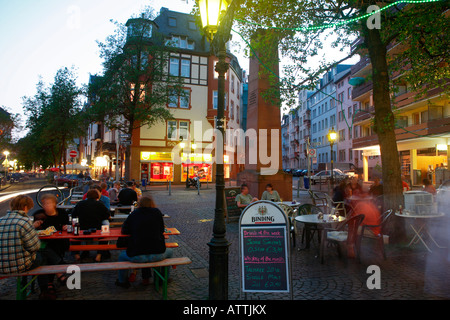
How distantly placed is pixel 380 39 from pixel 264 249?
6751 millimetres

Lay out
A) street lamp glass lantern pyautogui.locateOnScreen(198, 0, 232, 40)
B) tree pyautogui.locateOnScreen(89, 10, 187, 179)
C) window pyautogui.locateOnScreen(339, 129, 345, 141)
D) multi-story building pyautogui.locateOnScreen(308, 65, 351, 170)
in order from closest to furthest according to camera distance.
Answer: street lamp glass lantern pyautogui.locateOnScreen(198, 0, 232, 40) → tree pyautogui.locateOnScreen(89, 10, 187, 179) → window pyautogui.locateOnScreen(339, 129, 345, 141) → multi-story building pyautogui.locateOnScreen(308, 65, 351, 170)

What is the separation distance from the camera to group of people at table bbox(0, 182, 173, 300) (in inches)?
150

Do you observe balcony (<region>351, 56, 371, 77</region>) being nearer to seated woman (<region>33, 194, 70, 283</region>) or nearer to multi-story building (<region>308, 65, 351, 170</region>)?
multi-story building (<region>308, 65, 351, 170</region>)

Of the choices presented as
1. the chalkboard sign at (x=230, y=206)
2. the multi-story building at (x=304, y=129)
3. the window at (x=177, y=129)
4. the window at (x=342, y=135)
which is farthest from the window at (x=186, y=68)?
the multi-story building at (x=304, y=129)

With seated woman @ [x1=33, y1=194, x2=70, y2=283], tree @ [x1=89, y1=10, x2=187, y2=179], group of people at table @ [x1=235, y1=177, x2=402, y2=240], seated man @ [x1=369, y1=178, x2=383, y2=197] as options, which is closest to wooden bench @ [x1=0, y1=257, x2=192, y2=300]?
seated woman @ [x1=33, y1=194, x2=70, y2=283]

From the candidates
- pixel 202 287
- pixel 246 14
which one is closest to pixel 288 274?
pixel 202 287

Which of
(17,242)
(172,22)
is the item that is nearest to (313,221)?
(17,242)

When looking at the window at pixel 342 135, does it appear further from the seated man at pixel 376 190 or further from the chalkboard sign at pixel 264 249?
the chalkboard sign at pixel 264 249

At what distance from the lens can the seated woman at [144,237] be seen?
449cm

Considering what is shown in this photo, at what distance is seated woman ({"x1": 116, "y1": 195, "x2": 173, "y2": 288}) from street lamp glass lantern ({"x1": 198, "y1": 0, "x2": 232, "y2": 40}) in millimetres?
2745

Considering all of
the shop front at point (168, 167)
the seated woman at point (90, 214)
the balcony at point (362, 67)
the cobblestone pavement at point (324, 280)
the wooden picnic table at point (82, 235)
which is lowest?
the cobblestone pavement at point (324, 280)

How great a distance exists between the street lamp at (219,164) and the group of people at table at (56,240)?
0.98m

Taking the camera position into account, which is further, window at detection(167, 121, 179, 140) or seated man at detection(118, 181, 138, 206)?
window at detection(167, 121, 179, 140)

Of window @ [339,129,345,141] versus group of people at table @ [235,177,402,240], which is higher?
window @ [339,129,345,141]
